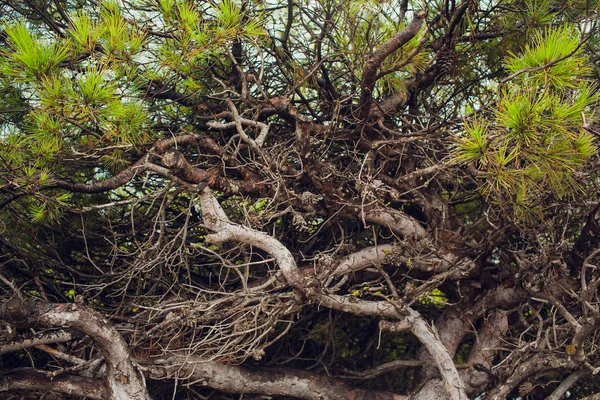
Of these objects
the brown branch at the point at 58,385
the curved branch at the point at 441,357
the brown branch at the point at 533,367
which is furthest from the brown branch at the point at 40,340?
the brown branch at the point at 533,367

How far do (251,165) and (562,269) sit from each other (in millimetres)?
1467

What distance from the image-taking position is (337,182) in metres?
3.29

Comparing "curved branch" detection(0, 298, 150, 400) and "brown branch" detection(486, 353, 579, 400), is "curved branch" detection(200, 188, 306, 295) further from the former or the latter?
"brown branch" detection(486, 353, 579, 400)

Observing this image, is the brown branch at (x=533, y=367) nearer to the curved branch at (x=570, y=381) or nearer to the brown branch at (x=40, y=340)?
the curved branch at (x=570, y=381)

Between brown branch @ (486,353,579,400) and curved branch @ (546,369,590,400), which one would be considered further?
curved branch @ (546,369,590,400)

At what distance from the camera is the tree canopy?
97.3 inches

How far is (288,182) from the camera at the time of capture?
3.17 metres

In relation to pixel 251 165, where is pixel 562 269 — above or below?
below

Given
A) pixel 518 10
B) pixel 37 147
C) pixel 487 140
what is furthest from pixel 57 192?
pixel 518 10

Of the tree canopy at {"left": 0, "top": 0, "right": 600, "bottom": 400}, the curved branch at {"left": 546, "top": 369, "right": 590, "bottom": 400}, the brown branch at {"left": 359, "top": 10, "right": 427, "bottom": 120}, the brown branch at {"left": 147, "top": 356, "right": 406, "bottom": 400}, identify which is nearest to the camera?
the tree canopy at {"left": 0, "top": 0, "right": 600, "bottom": 400}

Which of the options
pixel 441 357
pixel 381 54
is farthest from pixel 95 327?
pixel 381 54

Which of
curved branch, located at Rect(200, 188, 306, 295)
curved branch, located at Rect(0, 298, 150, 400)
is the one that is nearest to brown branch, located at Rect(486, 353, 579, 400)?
curved branch, located at Rect(200, 188, 306, 295)

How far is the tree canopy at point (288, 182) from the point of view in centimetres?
247

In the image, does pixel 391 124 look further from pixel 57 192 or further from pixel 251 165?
pixel 57 192
